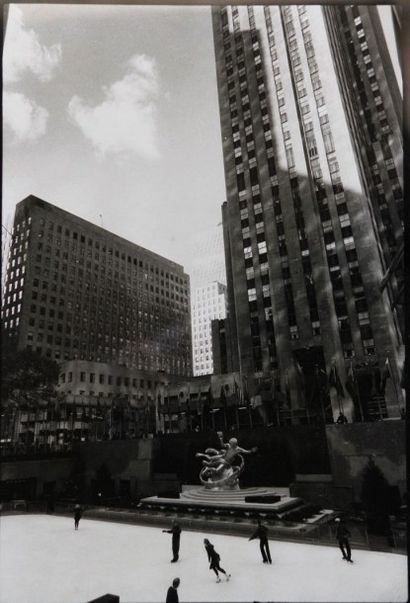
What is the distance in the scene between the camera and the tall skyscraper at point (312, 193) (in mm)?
55062

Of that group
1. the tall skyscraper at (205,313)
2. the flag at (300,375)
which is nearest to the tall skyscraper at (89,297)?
the tall skyscraper at (205,313)

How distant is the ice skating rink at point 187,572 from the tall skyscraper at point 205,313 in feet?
499

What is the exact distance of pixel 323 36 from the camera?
66.8m

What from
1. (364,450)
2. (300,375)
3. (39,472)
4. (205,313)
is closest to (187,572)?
(364,450)

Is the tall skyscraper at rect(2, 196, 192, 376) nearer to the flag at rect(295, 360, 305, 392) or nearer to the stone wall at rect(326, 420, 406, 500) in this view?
the flag at rect(295, 360, 305, 392)

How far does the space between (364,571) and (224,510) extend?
12.7 m

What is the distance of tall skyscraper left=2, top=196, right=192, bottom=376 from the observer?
93.9 m

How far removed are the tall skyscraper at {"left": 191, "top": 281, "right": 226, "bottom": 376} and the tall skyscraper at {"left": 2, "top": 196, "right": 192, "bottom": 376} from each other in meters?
34.6

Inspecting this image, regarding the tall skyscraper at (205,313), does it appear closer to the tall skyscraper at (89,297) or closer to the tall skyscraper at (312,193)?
the tall skyscraper at (89,297)

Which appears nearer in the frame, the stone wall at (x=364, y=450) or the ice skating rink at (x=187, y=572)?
the ice skating rink at (x=187, y=572)

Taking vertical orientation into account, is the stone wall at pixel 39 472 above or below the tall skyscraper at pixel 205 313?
below

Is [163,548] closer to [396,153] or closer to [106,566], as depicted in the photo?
[106,566]

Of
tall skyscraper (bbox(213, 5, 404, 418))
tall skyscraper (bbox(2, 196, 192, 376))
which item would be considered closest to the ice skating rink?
tall skyscraper (bbox(213, 5, 404, 418))

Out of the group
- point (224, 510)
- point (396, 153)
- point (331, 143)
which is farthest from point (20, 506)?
point (396, 153)
